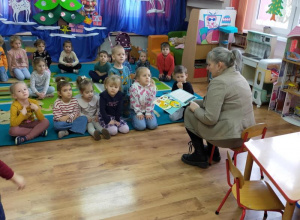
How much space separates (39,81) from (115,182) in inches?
93.1

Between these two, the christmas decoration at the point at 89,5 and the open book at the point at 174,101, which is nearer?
the open book at the point at 174,101

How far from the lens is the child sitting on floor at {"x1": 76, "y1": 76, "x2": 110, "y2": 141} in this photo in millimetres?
3285

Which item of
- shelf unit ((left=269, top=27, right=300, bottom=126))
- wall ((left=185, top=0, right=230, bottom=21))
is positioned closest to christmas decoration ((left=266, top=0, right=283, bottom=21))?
wall ((left=185, top=0, right=230, bottom=21))

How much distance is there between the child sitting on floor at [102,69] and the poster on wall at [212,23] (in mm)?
1612

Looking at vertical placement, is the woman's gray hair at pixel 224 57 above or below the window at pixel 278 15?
below

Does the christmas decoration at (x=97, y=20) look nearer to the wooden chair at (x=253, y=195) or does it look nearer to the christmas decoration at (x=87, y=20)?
the christmas decoration at (x=87, y=20)

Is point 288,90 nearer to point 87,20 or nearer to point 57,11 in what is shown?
point 87,20

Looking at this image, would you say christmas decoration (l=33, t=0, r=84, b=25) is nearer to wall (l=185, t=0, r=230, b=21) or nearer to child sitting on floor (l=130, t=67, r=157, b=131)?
wall (l=185, t=0, r=230, b=21)

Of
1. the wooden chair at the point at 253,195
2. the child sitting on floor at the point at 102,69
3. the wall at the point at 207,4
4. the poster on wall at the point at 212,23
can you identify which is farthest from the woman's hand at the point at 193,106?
the wall at the point at 207,4

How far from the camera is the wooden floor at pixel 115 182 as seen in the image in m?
2.20

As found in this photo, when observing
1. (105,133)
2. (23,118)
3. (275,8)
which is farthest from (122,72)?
(275,8)

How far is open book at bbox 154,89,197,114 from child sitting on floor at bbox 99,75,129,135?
56 centimetres

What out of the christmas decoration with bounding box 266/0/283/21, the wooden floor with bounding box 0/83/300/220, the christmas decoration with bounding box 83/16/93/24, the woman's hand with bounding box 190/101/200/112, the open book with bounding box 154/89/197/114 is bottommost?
the wooden floor with bounding box 0/83/300/220

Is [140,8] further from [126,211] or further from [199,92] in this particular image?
[126,211]
